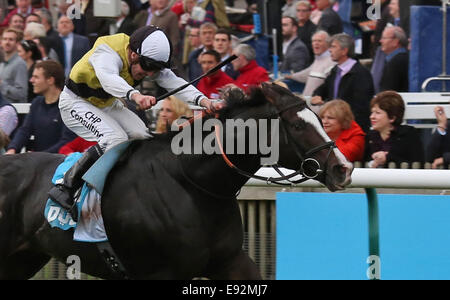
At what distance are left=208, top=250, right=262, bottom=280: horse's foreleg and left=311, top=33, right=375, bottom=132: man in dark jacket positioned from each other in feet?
9.83

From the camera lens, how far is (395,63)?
8891mm

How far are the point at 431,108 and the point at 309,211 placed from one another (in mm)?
2287

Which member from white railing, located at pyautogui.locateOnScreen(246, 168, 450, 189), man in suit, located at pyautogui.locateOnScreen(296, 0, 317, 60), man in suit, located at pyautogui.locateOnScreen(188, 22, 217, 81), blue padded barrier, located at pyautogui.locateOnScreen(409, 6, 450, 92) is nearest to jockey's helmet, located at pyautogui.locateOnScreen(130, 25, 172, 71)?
white railing, located at pyautogui.locateOnScreen(246, 168, 450, 189)

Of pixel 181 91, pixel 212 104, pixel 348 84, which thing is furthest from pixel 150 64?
pixel 348 84

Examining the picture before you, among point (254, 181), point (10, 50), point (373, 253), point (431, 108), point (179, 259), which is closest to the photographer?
point (179, 259)

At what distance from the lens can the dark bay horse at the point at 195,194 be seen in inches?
202

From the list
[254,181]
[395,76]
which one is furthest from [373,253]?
[395,76]

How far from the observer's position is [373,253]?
582 cm

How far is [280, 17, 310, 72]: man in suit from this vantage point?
32.9 feet

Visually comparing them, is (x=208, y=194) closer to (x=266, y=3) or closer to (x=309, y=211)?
(x=309, y=211)

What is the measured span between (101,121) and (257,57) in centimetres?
515

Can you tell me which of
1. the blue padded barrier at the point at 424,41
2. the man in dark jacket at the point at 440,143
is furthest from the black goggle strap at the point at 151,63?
the blue padded barrier at the point at 424,41

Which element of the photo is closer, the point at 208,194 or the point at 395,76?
the point at 208,194

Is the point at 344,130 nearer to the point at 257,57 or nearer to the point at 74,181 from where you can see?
the point at 74,181
